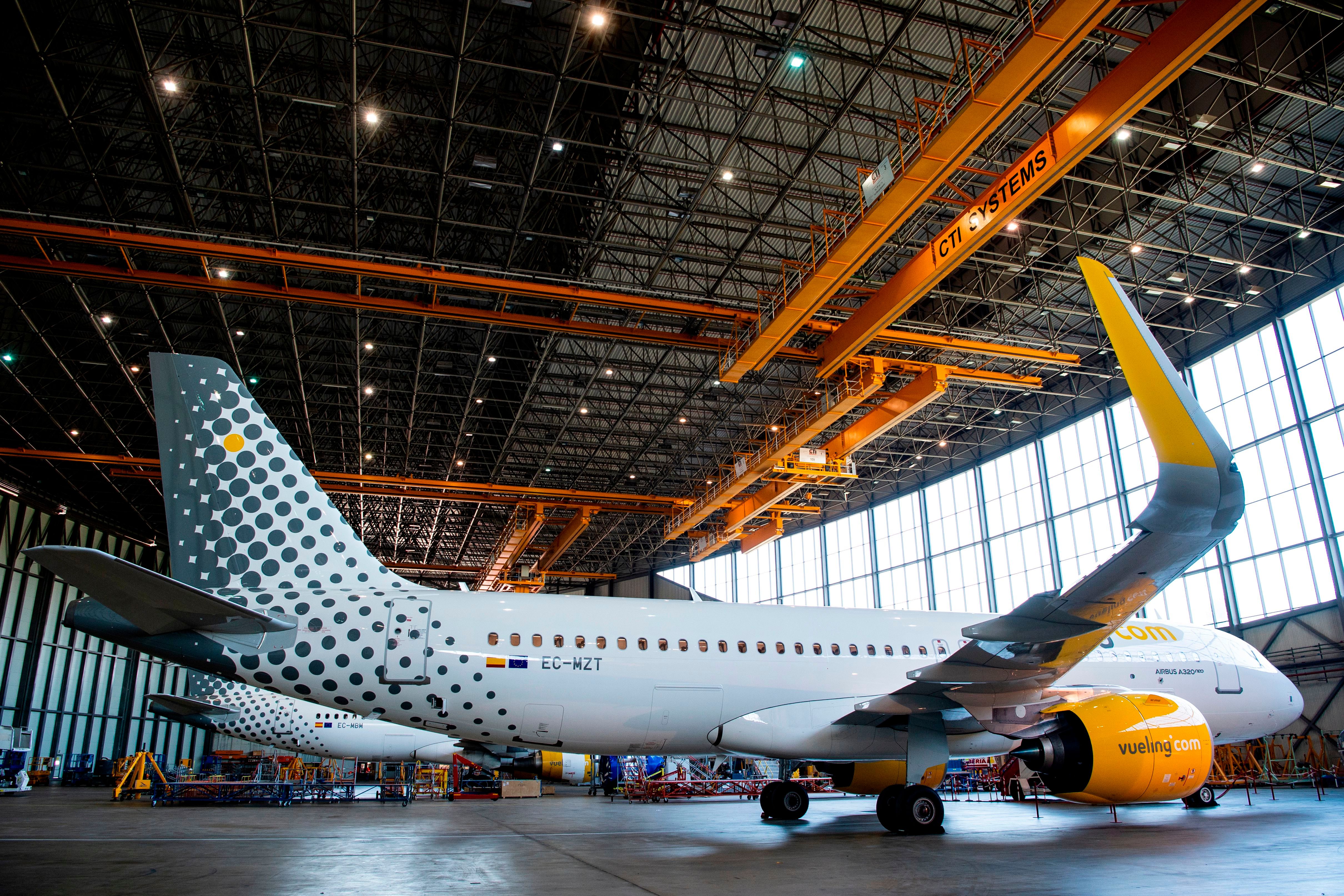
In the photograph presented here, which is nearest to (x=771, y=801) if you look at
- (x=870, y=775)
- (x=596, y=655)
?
(x=870, y=775)

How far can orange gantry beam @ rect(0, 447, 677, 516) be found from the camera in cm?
3344

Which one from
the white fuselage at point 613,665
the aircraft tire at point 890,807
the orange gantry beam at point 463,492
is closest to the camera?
the white fuselage at point 613,665

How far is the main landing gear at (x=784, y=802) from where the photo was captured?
14.3 metres

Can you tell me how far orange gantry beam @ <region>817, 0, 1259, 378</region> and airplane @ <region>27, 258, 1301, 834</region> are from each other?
508 cm

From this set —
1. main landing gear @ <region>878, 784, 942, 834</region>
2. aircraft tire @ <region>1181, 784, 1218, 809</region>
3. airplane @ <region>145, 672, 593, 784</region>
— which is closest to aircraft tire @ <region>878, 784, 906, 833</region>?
main landing gear @ <region>878, 784, 942, 834</region>

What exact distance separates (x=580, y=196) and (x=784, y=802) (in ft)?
46.3

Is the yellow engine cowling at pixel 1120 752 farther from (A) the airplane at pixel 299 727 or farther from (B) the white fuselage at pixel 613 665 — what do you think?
(A) the airplane at pixel 299 727

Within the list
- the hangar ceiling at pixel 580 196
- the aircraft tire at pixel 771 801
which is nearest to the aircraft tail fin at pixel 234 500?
the aircraft tire at pixel 771 801

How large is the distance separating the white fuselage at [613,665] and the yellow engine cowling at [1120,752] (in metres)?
1.63

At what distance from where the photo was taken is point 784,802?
14.3 meters

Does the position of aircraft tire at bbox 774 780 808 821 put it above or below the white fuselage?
below

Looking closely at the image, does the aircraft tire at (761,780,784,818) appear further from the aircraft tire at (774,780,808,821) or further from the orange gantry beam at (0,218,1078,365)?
the orange gantry beam at (0,218,1078,365)

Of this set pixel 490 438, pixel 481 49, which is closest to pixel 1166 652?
pixel 481 49

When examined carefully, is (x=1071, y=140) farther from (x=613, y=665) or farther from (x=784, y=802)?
(x=784, y=802)
